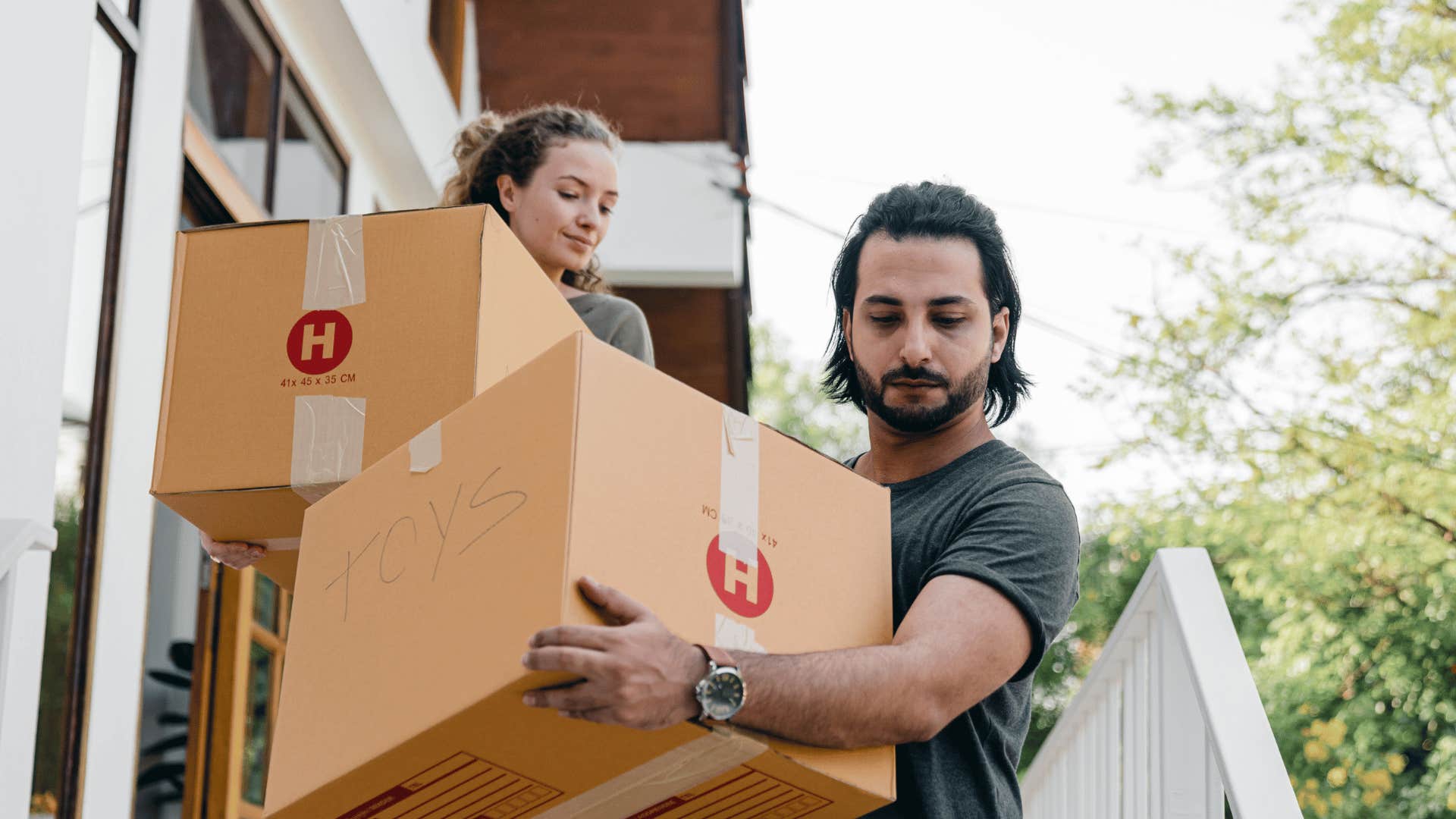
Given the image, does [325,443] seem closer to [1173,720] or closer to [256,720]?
[1173,720]

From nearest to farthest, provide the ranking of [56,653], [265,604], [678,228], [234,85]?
[56,653], [234,85], [265,604], [678,228]

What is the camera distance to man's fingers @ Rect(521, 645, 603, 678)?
105cm

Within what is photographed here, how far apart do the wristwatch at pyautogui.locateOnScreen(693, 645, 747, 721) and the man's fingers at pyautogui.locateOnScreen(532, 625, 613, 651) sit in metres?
0.10

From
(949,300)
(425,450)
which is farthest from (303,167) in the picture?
(425,450)

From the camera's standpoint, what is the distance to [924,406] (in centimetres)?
159

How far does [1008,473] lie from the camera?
151 cm

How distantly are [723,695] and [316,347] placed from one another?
0.64 meters

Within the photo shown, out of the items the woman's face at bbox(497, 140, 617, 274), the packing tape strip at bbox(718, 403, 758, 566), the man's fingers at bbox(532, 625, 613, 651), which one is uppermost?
the woman's face at bbox(497, 140, 617, 274)

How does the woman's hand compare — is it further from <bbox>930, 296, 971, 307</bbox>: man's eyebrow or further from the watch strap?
<bbox>930, 296, 971, 307</bbox>: man's eyebrow

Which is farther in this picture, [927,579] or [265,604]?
[265,604]

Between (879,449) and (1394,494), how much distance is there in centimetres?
683

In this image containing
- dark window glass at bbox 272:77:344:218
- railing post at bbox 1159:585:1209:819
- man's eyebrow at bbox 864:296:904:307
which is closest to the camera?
man's eyebrow at bbox 864:296:904:307

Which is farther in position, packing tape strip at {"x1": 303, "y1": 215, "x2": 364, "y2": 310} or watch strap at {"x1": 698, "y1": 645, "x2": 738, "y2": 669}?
packing tape strip at {"x1": 303, "y1": 215, "x2": 364, "y2": 310}

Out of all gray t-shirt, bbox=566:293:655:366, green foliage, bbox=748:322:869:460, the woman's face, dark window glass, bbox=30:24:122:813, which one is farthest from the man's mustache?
green foliage, bbox=748:322:869:460
